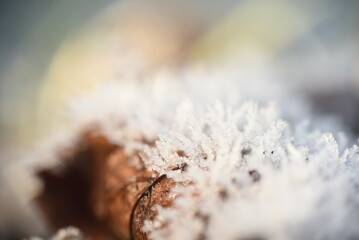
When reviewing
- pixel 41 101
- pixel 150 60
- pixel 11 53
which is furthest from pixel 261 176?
pixel 11 53

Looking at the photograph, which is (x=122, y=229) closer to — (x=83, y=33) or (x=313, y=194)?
(x=313, y=194)

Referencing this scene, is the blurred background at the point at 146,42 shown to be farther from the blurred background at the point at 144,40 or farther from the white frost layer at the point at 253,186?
the white frost layer at the point at 253,186

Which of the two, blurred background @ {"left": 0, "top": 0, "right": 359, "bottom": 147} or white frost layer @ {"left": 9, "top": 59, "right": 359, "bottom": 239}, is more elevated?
blurred background @ {"left": 0, "top": 0, "right": 359, "bottom": 147}

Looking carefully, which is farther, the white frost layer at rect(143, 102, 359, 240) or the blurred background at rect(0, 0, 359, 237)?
the blurred background at rect(0, 0, 359, 237)

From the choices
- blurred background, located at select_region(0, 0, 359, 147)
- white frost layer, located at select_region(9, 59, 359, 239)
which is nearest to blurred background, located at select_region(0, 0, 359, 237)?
blurred background, located at select_region(0, 0, 359, 147)

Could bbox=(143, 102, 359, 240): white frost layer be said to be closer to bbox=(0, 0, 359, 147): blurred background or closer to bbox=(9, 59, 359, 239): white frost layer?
bbox=(9, 59, 359, 239): white frost layer

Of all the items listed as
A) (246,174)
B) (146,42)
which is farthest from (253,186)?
(146,42)

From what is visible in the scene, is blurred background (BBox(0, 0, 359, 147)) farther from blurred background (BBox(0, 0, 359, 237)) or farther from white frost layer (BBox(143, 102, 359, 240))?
white frost layer (BBox(143, 102, 359, 240))

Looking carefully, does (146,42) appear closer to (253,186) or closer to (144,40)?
(144,40)

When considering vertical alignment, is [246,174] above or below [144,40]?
below
